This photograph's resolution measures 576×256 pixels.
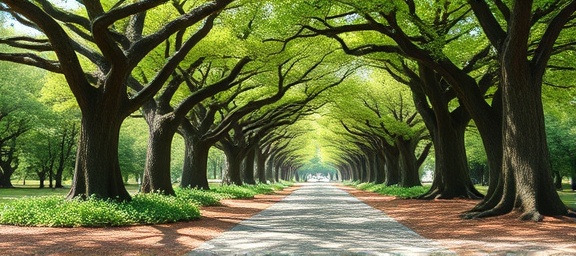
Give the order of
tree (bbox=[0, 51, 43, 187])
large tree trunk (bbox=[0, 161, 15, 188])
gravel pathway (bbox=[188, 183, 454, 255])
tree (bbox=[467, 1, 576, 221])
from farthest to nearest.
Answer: large tree trunk (bbox=[0, 161, 15, 188]) < tree (bbox=[0, 51, 43, 187]) < tree (bbox=[467, 1, 576, 221]) < gravel pathway (bbox=[188, 183, 454, 255])

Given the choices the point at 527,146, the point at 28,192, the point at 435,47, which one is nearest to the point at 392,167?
the point at 28,192

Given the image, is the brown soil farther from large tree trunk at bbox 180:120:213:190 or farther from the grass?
large tree trunk at bbox 180:120:213:190

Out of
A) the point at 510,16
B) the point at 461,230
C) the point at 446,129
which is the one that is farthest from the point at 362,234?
the point at 446,129

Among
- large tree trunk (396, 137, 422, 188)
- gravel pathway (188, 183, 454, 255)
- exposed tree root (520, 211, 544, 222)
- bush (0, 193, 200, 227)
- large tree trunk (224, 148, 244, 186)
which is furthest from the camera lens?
large tree trunk (396, 137, 422, 188)

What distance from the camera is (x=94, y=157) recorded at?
44.6 feet

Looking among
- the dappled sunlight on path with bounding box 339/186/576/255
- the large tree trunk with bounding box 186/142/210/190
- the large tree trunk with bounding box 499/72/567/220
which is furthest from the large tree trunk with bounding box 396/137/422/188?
the large tree trunk with bounding box 499/72/567/220

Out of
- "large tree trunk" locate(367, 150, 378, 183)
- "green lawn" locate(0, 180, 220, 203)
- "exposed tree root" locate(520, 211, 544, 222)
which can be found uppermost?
"large tree trunk" locate(367, 150, 378, 183)

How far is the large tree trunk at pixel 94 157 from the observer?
1355cm

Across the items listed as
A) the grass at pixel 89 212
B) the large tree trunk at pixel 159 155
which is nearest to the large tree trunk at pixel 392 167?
the large tree trunk at pixel 159 155

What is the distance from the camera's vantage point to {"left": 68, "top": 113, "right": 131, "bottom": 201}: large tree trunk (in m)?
13.6

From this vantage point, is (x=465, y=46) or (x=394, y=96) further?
(x=394, y=96)

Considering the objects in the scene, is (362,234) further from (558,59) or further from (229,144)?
(229,144)

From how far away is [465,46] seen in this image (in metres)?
18.9

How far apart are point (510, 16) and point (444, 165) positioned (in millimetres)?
11376
